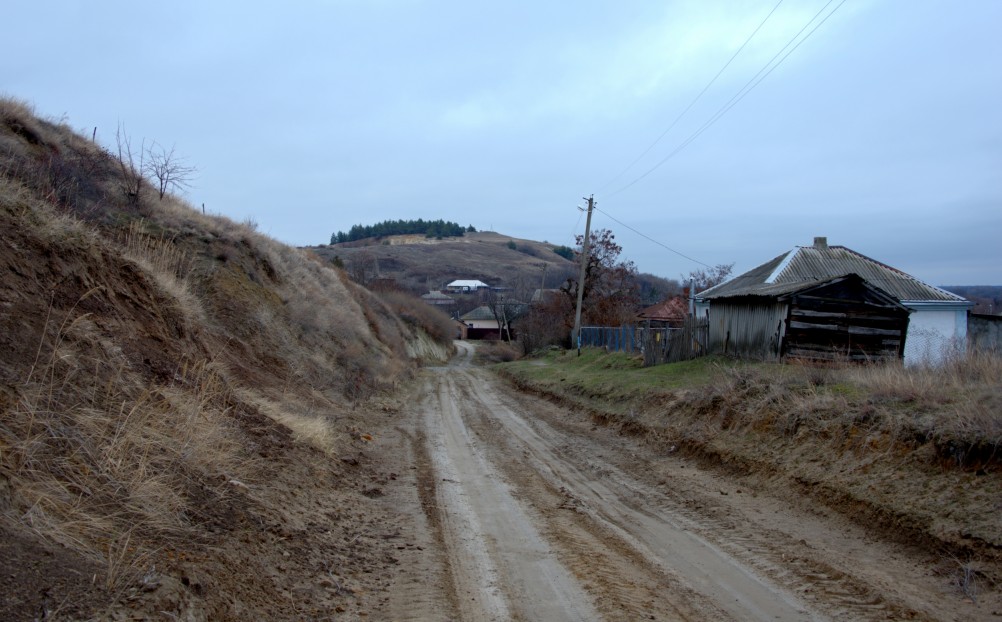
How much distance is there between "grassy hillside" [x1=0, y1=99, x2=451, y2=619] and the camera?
172 inches

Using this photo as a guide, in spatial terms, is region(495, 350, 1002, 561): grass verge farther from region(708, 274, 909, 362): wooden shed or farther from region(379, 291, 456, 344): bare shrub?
region(379, 291, 456, 344): bare shrub

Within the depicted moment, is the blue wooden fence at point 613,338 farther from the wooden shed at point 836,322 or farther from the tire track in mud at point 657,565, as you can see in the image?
the tire track in mud at point 657,565

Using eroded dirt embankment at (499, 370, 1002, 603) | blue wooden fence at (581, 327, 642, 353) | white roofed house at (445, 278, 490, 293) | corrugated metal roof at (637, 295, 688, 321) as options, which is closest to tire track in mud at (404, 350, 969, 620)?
Answer: eroded dirt embankment at (499, 370, 1002, 603)

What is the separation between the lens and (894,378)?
10109 millimetres

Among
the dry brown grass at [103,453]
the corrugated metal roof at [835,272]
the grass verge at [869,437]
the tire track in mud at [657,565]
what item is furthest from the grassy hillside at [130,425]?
the corrugated metal roof at [835,272]

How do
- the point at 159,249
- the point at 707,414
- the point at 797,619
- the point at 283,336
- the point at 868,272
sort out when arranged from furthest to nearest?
the point at 868,272 < the point at 283,336 < the point at 159,249 < the point at 707,414 < the point at 797,619

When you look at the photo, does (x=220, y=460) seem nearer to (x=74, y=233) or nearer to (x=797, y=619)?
(x=74, y=233)

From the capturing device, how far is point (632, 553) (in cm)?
697

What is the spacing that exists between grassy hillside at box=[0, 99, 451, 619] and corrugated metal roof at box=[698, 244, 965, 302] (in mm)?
22263

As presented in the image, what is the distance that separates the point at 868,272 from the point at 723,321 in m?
13.7

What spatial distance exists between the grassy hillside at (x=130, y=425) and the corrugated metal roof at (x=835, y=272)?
2226 cm

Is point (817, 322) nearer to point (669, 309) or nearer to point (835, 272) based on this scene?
point (835, 272)

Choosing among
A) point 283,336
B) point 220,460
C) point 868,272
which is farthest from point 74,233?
point 868,272

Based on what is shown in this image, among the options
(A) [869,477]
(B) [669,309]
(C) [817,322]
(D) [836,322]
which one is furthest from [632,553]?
(B) [669,309]
